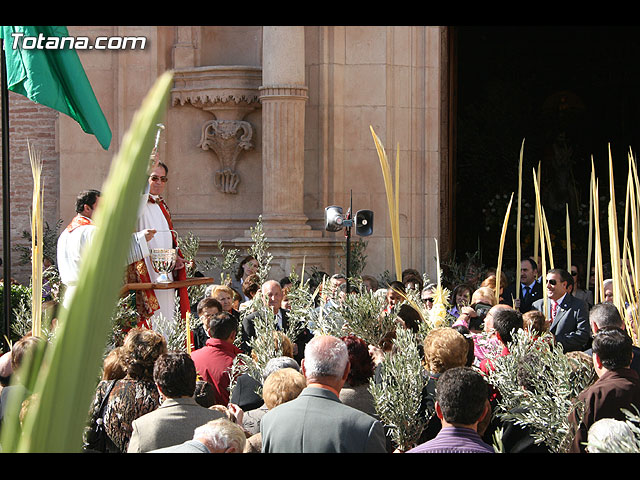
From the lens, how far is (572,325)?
23.0 ft

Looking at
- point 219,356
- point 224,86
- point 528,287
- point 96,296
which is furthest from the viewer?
point 224,86

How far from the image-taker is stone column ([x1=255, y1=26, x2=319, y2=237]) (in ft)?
38.8

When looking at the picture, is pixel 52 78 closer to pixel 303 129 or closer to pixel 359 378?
pixel 359 378

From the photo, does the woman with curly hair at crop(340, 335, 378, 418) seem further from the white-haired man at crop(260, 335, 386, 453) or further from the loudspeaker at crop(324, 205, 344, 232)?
the loudspeaker at crop(324, 205, 344, 232)

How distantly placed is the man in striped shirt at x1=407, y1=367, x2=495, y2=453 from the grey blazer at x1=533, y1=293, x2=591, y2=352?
370 centimetres

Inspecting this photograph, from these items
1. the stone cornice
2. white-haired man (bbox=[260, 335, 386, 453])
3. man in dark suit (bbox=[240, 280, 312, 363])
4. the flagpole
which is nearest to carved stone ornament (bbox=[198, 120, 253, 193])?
the stone cornice

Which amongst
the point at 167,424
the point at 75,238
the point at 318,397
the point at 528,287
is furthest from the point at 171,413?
the point at 528,287

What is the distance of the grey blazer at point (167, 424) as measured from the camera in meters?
3.64

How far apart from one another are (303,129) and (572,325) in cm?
596

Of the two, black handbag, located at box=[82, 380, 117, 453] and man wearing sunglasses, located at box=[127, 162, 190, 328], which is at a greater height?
man wearing sunglasses, located at box=[127, 162, 190, 328]
